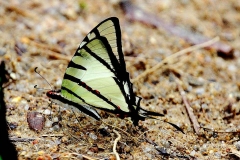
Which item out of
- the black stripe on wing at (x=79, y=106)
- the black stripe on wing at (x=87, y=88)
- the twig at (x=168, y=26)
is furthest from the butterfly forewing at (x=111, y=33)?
the twig at (x=168, y=26)

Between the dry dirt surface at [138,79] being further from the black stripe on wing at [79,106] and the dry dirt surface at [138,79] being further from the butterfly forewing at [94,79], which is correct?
the butterfly forewing at [94,79]

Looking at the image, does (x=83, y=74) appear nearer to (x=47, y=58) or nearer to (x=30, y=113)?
(x=30, y=113)

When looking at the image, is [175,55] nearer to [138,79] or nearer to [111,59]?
[138,79]

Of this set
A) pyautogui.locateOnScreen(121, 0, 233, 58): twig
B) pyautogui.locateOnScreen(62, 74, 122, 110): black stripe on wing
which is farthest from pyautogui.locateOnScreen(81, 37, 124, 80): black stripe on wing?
pyautogui.locateOnScreen(121, 0, 233, 58): twig

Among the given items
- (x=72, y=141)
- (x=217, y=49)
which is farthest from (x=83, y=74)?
(x=217, y=49)

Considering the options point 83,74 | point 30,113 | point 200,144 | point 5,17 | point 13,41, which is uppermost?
point 5,17

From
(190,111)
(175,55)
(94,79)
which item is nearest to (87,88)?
(94,79)

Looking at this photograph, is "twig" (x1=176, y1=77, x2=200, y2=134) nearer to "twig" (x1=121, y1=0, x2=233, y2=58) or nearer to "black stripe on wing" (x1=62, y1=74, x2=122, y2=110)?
"black stripe on wing" (x1=62, y1=74, x2=122, y2=110)
